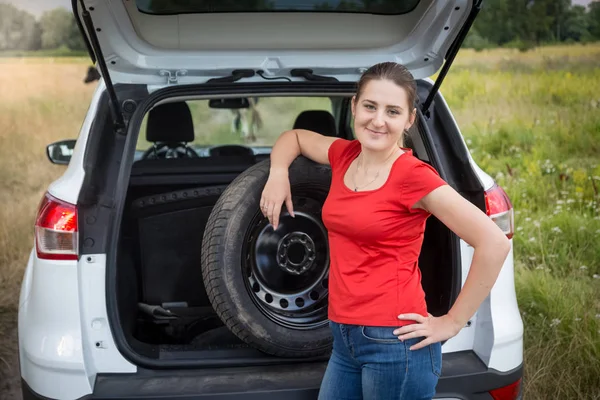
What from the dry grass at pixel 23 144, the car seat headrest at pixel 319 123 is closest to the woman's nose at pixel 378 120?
the car seat headrest at pixel 319 123

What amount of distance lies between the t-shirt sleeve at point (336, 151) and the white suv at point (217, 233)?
20 centimetres

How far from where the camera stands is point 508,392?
2631 millimetres

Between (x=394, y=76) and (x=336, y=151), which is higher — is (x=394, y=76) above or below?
above

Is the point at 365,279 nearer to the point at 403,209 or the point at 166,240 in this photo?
the point at 403,209

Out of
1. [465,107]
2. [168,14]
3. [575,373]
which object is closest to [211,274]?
[168,14]

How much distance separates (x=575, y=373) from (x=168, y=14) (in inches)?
104

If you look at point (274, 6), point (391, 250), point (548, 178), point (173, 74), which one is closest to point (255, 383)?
point (391, 250)

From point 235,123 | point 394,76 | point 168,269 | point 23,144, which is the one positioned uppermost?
point 394,76

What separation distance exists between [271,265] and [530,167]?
4.85m

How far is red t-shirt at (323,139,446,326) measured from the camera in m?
2.03

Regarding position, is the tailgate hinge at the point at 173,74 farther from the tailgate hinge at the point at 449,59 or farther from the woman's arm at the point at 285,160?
the tailgate hinge at the point at 449,59

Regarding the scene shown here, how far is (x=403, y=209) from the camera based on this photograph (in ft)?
6.69

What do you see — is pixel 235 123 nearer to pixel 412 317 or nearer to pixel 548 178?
pixel 548 178

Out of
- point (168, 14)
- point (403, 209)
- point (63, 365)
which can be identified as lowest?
point (63, 365)
